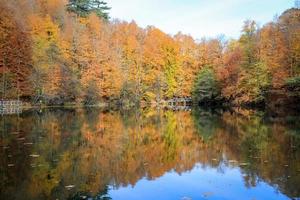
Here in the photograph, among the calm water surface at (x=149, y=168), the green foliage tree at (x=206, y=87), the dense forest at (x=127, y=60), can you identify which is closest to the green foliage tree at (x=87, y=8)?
the dense forest at (x=127, y=60)

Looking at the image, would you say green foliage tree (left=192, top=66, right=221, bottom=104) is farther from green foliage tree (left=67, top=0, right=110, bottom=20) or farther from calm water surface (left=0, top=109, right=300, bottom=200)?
calm water surface (left=0, top=109, right=300, bottom=200)

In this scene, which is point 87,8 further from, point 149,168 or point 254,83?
point 149,168

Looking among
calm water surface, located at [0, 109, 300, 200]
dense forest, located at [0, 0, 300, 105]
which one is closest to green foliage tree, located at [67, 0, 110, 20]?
dense forest, located at [0, 0, 300, 105]

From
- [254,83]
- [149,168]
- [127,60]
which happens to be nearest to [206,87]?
[127,60]

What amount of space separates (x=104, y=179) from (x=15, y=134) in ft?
35.4

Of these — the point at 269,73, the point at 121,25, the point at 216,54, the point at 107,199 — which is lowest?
the point at 107,199

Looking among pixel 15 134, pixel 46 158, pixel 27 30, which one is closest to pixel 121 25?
pixel 27 30

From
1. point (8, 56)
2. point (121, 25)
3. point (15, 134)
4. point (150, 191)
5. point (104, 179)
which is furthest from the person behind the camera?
point (121, 25)

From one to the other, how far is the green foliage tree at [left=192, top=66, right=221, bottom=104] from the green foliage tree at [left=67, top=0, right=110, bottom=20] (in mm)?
24538

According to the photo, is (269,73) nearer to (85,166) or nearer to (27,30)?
(27,30)

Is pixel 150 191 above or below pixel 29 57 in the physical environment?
below

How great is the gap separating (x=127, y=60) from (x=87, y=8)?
49.2 ft

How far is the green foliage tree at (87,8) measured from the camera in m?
73.8

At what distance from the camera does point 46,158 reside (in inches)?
506
